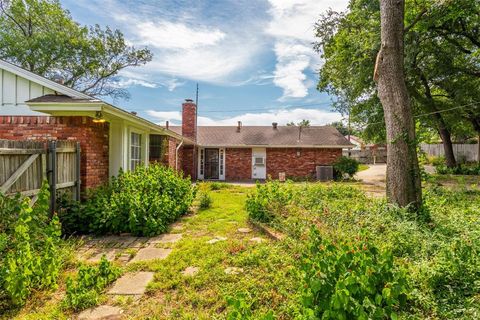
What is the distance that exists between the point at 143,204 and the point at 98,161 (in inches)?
69.1

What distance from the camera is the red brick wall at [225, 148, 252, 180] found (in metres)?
17.5

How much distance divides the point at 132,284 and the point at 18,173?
235cm

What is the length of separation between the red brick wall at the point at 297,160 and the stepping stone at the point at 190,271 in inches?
539

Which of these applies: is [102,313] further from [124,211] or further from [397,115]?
[397,115]

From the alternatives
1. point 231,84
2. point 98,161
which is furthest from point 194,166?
point 98,161

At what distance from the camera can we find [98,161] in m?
6.05

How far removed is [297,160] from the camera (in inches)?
673

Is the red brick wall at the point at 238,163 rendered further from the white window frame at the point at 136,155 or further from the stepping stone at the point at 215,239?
the stepping stone at the point at 215,239

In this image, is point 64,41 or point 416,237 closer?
point 416,237

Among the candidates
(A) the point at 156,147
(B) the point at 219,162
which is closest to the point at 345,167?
(B) the point at 219,162

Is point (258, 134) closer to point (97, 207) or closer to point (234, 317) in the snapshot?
point (97, 207)

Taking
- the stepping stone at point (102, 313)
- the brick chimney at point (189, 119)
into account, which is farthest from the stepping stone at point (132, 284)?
the brick chimney at point (189, 119)

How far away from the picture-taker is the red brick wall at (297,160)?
16.8 m

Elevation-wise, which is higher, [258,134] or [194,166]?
[258,134]
